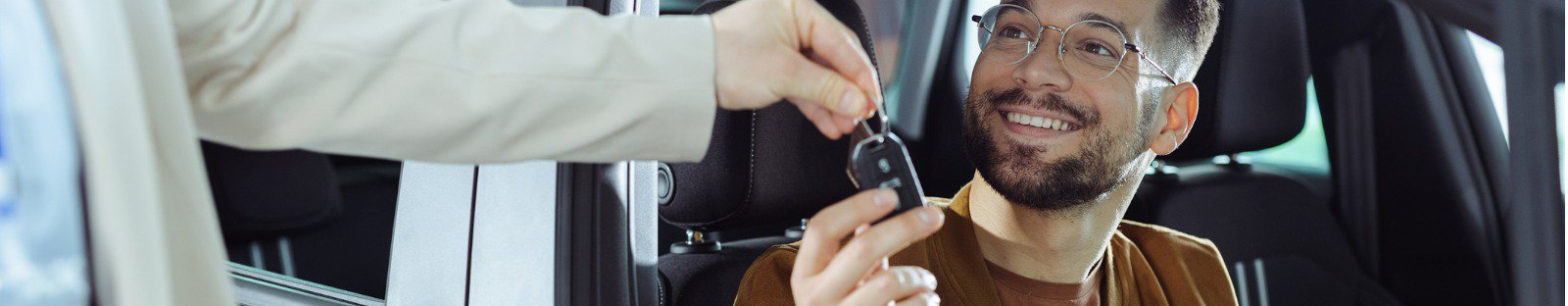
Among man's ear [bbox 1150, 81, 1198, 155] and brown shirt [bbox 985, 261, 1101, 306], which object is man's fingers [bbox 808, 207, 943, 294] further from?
man's ear [bbox 1150, 81, 1198, 155]

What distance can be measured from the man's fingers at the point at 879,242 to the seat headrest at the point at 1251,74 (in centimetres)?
102

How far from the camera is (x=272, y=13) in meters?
0.82

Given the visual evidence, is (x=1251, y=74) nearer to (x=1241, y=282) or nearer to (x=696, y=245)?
(x=1241, y=282)

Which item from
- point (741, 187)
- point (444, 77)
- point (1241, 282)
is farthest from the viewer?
point (1241, 282)

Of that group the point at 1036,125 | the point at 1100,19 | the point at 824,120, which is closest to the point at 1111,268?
the point at 1036,125

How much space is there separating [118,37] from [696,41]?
37cm

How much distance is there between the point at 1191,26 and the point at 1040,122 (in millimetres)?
302

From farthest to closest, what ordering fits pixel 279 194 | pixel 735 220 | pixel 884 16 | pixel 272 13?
pixel 884 16, pixel 735 220, pixel 279 194, pixel 272 13

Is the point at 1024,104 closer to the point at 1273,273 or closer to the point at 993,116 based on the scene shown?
the point at 993,116

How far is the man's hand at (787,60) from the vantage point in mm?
913

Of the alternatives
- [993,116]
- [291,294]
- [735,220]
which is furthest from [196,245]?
[993,116]

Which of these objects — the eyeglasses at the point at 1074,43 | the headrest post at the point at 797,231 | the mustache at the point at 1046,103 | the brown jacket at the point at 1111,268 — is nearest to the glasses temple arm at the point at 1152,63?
the eyeglasses at the point at 1074,43

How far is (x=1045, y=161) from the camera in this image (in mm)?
1758

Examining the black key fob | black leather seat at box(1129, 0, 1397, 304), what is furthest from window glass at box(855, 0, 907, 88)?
the black key fob
